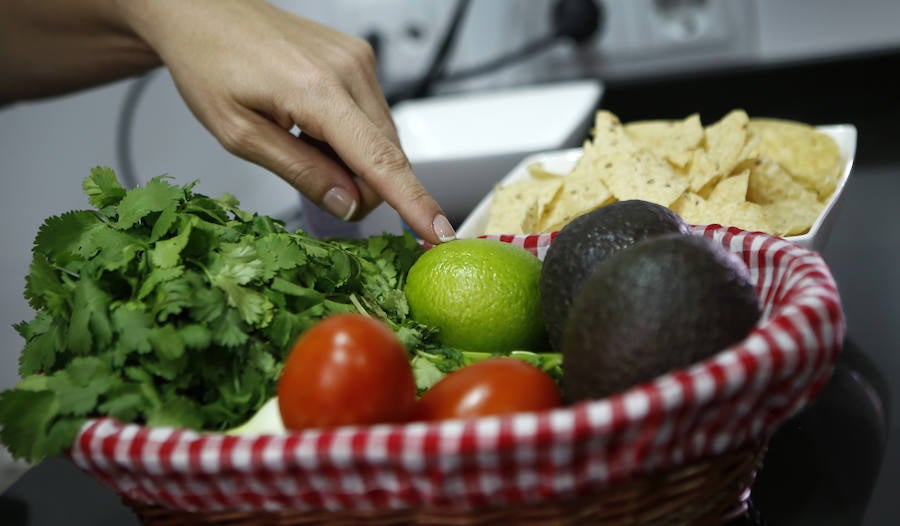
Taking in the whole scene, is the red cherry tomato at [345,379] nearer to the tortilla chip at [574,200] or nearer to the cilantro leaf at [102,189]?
the cilantro leaf at [102,189]

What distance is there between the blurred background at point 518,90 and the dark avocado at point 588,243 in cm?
65

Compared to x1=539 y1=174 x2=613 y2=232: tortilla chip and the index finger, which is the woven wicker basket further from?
x1=539 y1=174 x2=613 y2=232: tortilla chip

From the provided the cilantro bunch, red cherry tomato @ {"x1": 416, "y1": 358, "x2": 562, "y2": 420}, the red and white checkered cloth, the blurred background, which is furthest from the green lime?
the blurred background

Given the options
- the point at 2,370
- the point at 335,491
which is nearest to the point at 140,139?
the point at 2,370

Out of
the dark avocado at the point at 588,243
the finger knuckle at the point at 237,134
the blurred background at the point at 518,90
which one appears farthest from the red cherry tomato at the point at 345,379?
the blurred background at the point at 518,90

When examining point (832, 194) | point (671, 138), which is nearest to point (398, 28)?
point (671, 138)

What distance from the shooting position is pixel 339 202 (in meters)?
0.92

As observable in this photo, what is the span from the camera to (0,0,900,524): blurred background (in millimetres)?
1619

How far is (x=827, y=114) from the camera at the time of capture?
5.66 feet

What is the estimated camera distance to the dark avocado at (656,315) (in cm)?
52

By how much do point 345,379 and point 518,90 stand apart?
4.91 ft

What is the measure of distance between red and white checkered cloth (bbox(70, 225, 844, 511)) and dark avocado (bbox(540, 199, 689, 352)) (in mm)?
148

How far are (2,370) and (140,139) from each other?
3.11 ft

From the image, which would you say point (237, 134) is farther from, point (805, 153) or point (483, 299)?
point (805, 153)
